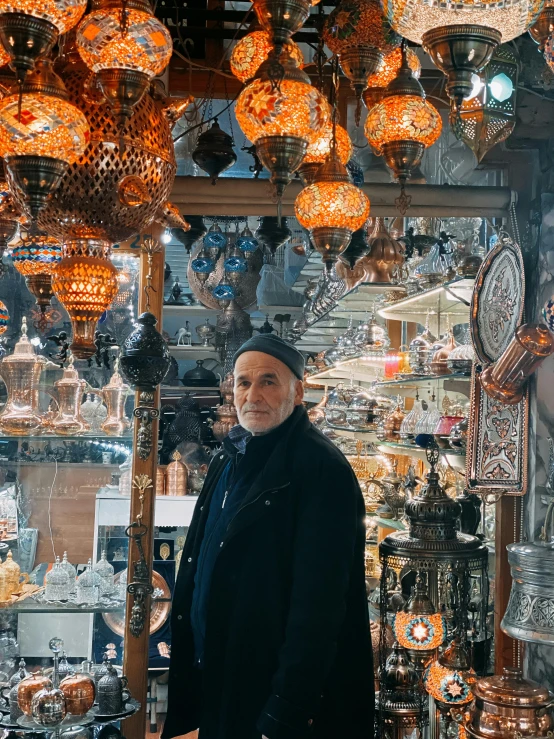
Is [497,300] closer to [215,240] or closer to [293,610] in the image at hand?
[293,610]

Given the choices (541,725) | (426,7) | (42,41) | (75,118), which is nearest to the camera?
(426,7)

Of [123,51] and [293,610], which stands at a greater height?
[123,51]

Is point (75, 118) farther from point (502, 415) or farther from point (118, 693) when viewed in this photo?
point (118, 693)

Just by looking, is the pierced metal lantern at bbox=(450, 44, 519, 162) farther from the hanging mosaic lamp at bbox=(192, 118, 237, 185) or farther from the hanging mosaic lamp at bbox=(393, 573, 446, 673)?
the hanging mosaic lamp at bbox=(393, 573, 446, 673)

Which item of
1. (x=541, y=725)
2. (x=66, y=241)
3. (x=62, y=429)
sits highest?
(x=66, y=241)

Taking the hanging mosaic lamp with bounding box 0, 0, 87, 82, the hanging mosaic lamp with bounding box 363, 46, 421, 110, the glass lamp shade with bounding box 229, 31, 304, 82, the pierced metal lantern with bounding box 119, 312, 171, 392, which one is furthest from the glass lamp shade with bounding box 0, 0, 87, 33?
the pierced metal lantern with bounding box 119, 312, 171, 392

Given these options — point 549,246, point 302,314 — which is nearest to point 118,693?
point 549,246

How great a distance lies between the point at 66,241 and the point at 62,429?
1746mm

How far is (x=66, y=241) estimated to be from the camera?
1.97m

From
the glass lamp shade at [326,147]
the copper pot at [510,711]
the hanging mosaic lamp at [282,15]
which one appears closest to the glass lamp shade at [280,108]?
the hanging mosaic lamp at [282,15]

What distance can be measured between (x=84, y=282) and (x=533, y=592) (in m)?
1.37

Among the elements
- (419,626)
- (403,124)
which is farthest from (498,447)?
(403,124)

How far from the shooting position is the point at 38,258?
2508mm

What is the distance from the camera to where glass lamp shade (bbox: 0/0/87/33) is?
3.87ft
